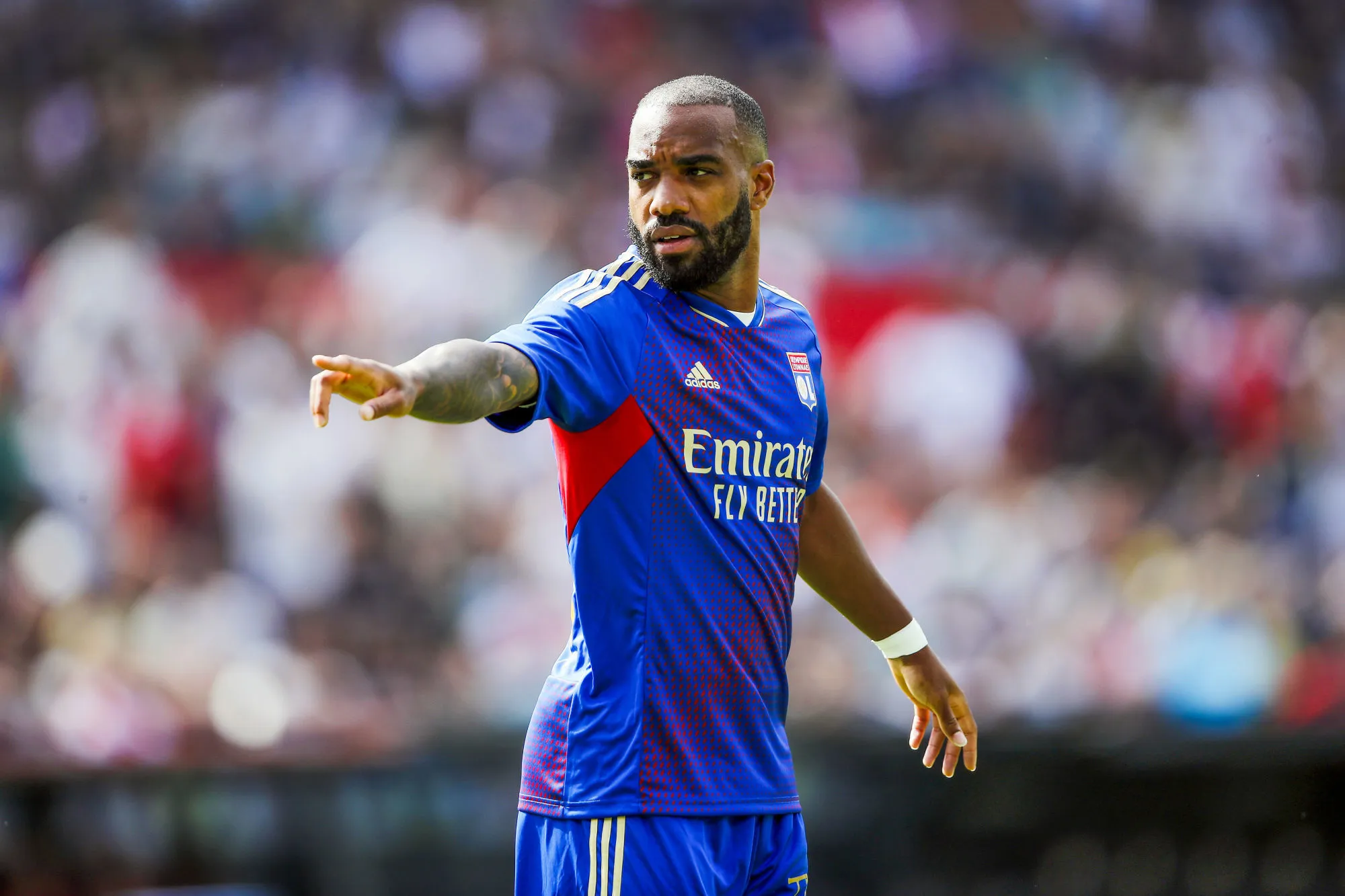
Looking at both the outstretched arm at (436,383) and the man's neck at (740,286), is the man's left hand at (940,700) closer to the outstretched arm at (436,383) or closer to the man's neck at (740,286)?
the man's neck at (740,286)

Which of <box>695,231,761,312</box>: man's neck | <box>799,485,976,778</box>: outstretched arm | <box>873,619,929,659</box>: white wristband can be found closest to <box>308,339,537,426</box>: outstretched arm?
<box>695,231,761,312</box>: man's neck

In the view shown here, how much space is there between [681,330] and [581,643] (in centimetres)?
74

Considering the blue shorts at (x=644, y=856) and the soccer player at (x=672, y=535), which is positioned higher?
the soccer player at (x=672, y=535)

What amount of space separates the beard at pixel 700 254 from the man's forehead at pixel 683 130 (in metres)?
0.14

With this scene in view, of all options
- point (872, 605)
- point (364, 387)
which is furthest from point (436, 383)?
point (872, 605)

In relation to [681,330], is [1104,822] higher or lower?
lower

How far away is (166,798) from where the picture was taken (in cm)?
662

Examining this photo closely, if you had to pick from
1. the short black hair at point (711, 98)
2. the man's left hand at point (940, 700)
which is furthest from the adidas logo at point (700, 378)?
the man's left hand at point (940, 700)

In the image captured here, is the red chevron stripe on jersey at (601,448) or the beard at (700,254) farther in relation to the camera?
the beard at (700,254)

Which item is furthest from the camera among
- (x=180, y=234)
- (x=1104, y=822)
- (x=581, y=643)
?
(x=180, y=234)

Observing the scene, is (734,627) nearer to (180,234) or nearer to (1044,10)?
(180,234)

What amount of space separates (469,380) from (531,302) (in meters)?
6.49

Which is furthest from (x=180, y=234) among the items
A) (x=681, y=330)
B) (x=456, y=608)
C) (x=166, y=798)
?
(x=681, y=330)

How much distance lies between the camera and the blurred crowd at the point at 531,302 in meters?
8.04
